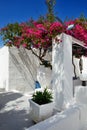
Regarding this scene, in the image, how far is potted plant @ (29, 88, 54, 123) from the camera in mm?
5184

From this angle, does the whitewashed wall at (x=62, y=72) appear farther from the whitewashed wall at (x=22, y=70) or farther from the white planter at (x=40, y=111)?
the whitewashed wall at (x=22, y=70)

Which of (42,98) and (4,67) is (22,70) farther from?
(42,98)

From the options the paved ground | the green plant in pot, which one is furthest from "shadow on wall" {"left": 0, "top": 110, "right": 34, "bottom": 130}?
the green plant in pot

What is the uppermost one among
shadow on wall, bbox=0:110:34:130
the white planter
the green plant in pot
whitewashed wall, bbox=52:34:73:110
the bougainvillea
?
the bougainvillea

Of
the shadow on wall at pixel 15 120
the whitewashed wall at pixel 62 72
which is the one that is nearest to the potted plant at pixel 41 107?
the shadow on wall at pixel 15 120

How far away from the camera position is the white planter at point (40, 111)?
5169mm

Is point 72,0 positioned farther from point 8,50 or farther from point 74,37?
point 8,50

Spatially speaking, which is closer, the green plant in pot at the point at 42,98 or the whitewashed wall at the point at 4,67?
the green plant in pot at the point at 42,98

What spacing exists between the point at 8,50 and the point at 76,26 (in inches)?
201

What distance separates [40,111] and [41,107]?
0.45ft

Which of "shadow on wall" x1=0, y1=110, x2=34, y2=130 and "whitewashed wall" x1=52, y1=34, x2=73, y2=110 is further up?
"whitewashed wall" x1=52, y1=34, x2=73, y2=110

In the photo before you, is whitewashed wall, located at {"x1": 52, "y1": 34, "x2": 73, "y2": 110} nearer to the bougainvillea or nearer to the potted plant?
the bougainvillea

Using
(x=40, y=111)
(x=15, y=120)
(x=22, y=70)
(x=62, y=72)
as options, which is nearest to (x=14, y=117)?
(x=15, y=120)

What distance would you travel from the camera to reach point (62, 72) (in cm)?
698
